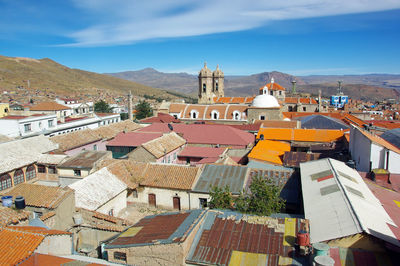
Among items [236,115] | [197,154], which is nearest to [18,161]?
[197,154]

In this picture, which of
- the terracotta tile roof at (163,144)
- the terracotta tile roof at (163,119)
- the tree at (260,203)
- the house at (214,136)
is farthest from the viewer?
the terracotta tile roof at (163,119)

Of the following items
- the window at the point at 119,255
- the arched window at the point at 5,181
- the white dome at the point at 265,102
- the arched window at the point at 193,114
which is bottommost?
the arched window at the point at 5,181

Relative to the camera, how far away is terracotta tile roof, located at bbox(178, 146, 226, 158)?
28672 millimetres

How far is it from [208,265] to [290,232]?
3.27 m

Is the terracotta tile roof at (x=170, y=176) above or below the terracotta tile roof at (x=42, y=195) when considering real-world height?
below

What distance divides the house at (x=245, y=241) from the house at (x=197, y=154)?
50.9 ft

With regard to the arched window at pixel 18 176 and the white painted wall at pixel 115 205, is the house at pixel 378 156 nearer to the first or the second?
the white painted wall at pixel 115 205

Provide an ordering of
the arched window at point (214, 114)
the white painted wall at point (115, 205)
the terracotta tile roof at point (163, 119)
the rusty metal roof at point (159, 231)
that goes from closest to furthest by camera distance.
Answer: the rusty metal roof at point (159, 231) → the white painted wall at point (115, 205) → the terracotta tile roof at point (163, 119) → the arched window at point (214, 114)

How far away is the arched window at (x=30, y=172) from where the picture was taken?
933 inches

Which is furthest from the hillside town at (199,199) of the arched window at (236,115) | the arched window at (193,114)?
the arched window at (193,114)

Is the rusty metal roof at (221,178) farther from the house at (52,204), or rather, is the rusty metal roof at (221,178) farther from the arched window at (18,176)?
the arched window at (18,176)

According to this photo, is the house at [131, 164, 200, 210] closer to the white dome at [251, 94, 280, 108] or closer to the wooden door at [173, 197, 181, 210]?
the wooden door at [173, 197, 181, 210]

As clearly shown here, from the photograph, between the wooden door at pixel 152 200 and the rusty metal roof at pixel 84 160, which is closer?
the wooden door at pixel 152 200

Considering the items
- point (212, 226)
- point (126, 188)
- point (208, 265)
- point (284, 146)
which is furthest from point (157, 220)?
point (284, 146)
